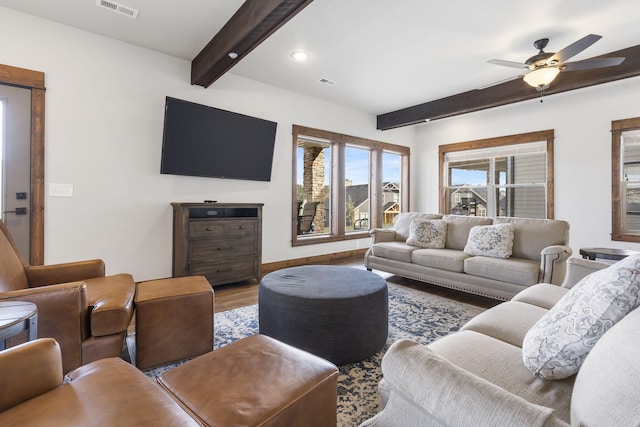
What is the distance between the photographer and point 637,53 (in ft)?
11.3

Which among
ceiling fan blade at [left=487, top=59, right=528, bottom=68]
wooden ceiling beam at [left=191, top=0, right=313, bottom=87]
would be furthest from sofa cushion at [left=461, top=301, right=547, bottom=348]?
ceiling fan blade at [left=487, top=59, right=528, bottom=68]

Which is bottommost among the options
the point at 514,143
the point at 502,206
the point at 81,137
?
the point at 502,206

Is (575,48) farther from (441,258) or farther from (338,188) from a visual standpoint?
(338,188)

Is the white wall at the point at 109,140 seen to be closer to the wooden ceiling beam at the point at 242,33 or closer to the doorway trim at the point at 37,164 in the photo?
the doorway trim at the point at 37,164

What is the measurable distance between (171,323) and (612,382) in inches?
81.4

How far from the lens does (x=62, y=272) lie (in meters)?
2.15

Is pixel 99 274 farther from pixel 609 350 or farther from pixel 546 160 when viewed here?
pixel 546 160

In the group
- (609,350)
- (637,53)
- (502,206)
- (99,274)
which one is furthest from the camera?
(502,206)

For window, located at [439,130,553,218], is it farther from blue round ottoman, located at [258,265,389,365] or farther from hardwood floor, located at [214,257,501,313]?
blue round ottoman, located at [258,265,389,365]

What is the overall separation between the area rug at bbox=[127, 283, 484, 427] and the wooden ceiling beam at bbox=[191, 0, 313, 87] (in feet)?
8.23

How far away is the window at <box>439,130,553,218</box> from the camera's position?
17.6 feet

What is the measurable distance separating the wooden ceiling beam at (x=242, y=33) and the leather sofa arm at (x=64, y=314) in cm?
229

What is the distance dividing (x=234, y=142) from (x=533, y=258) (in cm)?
380

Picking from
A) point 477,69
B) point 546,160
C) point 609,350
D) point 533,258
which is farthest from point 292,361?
point 546,160
